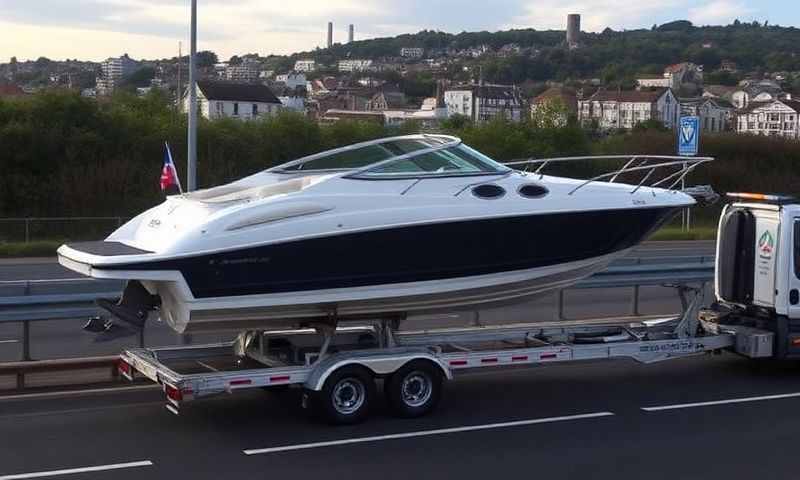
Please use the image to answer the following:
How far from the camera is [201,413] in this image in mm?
10750

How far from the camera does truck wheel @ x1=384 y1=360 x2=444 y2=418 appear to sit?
410 inches

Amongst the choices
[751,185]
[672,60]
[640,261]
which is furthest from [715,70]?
[640,261]

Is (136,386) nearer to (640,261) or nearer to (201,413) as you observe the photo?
(201,413)

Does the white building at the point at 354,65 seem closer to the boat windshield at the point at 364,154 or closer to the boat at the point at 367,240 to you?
the boat windshield at the point at 364,154

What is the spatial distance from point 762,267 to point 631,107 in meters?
88.4

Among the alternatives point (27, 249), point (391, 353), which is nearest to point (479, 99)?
point (27, 249)

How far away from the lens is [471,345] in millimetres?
11914

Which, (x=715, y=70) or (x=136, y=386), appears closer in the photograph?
(x=136, y=386)

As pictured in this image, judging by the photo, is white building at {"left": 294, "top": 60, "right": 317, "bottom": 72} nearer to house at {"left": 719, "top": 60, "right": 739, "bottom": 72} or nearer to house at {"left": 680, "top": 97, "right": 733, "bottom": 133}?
house at {"left": 719, "top": 60, "right": 739, "bottom": 72}

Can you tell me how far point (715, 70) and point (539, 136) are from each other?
4676 inches

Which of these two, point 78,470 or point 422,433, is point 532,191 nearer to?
point 422,433

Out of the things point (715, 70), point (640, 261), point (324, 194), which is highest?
point (715, 70)

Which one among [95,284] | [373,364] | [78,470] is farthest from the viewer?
[95,284]

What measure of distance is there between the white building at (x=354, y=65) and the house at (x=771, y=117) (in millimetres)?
90434
